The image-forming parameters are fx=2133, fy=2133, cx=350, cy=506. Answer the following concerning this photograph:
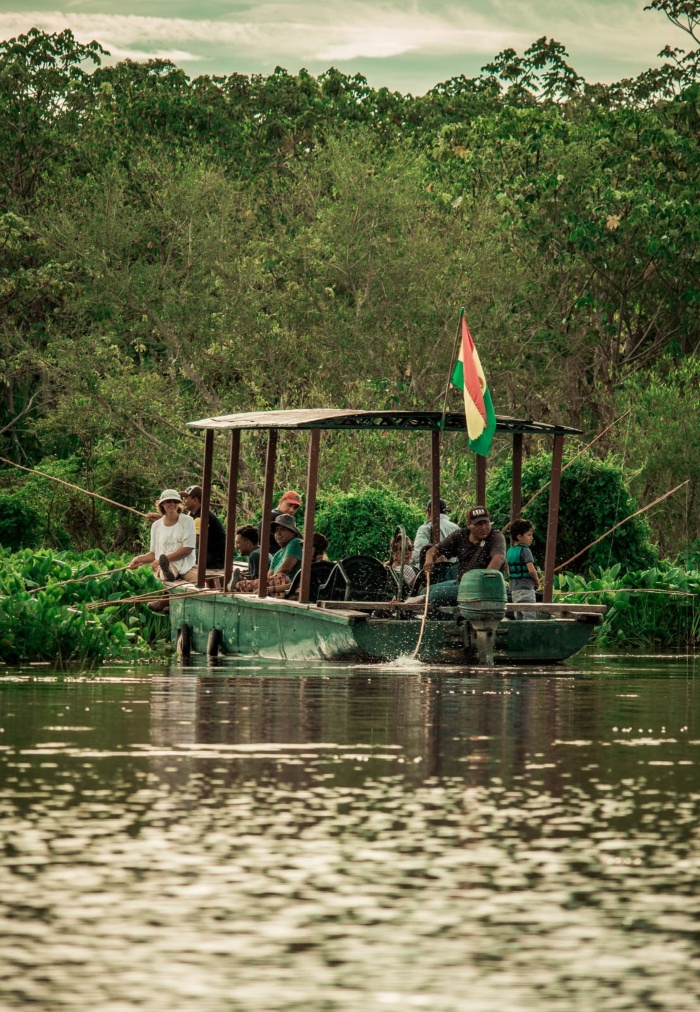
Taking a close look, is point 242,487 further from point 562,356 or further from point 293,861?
point 293,861

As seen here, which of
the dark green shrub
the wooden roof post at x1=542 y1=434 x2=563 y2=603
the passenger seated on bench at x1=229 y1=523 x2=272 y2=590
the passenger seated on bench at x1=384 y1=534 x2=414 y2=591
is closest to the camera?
the wooden roof post at x1=542 y1=434 x2=563 y2=603

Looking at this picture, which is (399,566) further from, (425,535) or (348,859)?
(348,859)

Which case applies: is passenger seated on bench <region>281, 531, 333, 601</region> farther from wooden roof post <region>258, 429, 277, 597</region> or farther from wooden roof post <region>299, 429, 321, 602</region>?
wooden roof post <region>299, 429, 321, 602</region>

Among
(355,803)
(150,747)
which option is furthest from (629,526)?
(355,803)

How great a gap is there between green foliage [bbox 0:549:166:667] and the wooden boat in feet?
4.30

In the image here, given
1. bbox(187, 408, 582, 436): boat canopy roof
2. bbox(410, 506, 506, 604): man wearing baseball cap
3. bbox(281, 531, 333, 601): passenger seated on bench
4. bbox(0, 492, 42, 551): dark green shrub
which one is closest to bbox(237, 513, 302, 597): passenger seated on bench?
bbox(281, 531, 333, 601): passenger seated on bench

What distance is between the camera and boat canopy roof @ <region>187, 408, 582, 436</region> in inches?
781

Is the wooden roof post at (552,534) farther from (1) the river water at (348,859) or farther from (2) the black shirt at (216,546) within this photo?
(1) the river water at (348,859)

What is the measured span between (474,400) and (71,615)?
4259 mm

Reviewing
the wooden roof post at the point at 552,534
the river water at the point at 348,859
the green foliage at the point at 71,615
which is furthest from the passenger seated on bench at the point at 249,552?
the river water at the point at 348,859

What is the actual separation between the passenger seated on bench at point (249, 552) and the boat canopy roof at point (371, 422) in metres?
1.45

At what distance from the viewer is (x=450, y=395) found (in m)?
39.0

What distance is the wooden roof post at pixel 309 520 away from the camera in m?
19.6

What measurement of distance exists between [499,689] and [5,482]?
1066 inches
